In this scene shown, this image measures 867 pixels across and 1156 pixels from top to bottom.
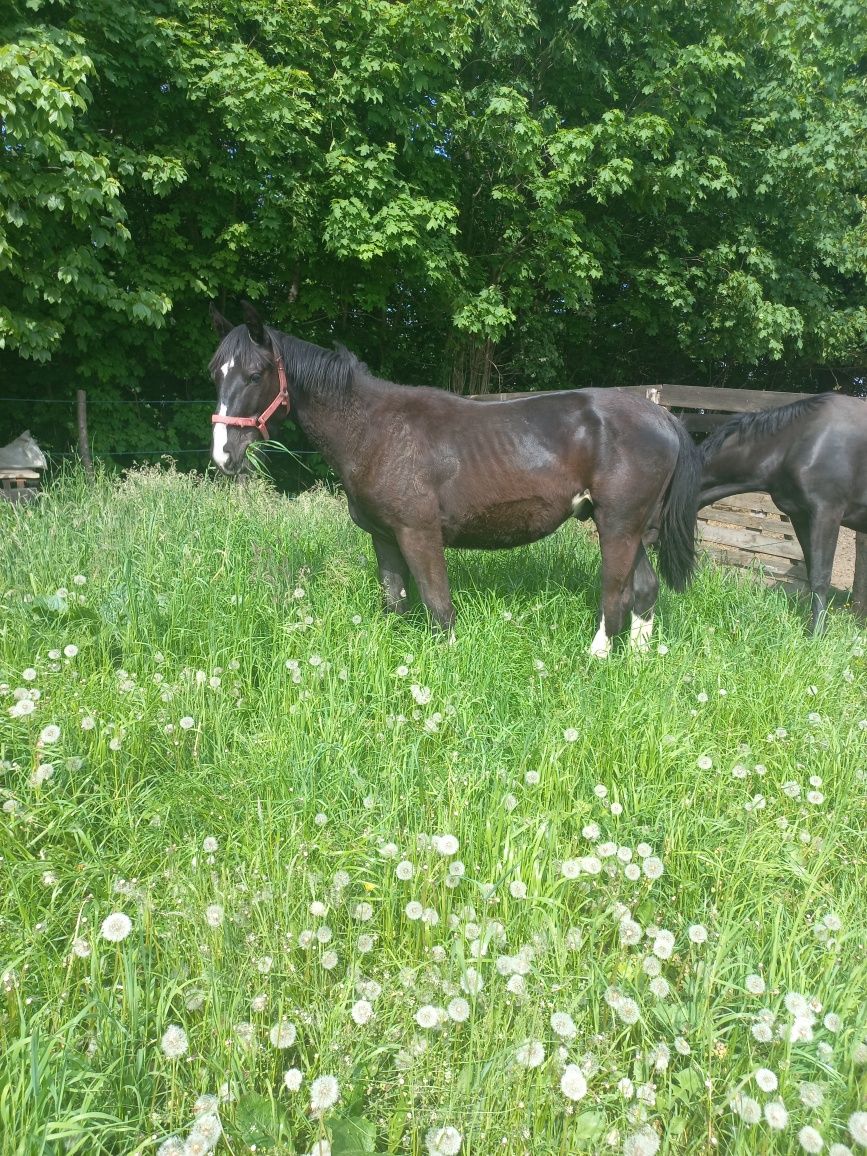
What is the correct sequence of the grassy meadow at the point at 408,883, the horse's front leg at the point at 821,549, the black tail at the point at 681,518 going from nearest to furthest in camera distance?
the grassy meadow at the point at 408,883
the black tail at the point at 681,518
the horse's front leg at the point at 821,549

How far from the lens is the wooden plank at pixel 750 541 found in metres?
6.82

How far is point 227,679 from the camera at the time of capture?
3.18m

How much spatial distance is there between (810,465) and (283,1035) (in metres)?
5.08

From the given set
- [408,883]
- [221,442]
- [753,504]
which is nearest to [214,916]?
[408,883]

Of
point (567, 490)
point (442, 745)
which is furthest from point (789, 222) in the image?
point (442, 745)

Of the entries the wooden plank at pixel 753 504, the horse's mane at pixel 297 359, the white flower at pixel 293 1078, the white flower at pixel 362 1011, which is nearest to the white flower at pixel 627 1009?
the white flower at pixel 362 1011

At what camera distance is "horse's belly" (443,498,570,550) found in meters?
3.98

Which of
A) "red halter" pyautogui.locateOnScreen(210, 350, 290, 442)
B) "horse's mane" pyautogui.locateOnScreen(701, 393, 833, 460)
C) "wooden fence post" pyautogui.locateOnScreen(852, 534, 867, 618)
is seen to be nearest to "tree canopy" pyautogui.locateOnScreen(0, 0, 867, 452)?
"red halter" pyautogui.locateOnScreen(210, 350, 290, 442)

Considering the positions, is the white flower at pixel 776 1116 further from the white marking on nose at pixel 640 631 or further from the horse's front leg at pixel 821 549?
the horse's front leg at pixel 821 549

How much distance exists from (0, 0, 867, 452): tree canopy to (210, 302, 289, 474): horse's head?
4.57 m

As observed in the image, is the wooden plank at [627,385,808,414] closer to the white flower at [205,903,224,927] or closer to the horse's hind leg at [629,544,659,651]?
the horse's hind leg at [629,544,659,651]

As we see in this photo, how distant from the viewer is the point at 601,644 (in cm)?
405

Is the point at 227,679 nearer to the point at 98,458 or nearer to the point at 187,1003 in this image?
the point at 187,1003

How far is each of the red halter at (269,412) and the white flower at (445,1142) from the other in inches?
129
